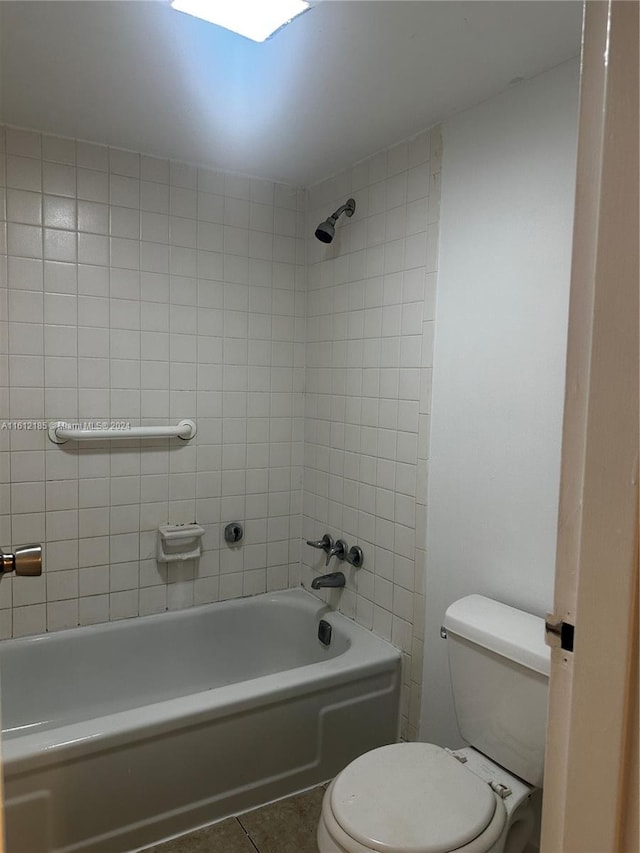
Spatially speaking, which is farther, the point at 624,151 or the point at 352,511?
the point at 352,511

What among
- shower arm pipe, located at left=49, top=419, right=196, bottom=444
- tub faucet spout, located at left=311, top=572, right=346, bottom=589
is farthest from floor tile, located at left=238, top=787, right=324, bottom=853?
shower arm pipe, located at left=49, top=419, right=196, bottom=444

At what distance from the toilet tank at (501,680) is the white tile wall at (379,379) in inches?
16.0

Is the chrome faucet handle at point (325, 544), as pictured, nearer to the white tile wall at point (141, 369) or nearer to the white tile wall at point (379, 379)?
the white tile wall at point (379, 379)

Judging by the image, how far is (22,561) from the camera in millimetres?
722

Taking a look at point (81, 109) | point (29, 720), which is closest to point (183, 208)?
point (81, 109)

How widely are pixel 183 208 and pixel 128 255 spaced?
0.32 m

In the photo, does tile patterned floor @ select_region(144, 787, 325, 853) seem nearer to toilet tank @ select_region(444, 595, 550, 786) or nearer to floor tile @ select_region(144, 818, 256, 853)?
floor tile @ select_region(144, 818, 256, 853)

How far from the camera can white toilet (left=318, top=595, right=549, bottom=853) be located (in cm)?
128

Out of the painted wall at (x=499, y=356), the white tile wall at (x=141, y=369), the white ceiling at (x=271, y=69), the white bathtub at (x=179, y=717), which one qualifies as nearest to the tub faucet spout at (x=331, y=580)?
the white bathtub at (x=179, y=717)

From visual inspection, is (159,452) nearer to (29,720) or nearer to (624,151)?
(29,720)

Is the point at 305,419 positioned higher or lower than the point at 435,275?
lower

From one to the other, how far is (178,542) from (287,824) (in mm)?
1104

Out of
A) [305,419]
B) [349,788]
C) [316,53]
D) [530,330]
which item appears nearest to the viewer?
[349,788]

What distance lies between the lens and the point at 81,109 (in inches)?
76.5
